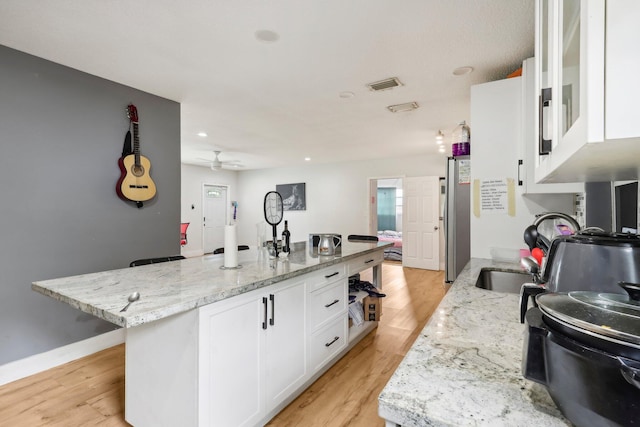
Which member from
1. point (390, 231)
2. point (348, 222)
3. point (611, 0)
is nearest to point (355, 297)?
point (611, 0)

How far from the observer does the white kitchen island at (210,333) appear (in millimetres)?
1315

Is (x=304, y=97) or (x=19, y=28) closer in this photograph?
(x=19, y=28)

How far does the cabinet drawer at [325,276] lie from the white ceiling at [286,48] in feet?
5.18

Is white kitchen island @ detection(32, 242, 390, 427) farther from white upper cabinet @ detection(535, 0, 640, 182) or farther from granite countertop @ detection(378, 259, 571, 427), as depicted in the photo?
white upper cabinet @ detection(535, 0, 640, 182)

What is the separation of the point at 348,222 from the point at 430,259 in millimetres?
1976

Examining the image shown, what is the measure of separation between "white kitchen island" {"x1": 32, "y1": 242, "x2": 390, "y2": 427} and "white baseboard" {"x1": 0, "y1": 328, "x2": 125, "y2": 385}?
126cm

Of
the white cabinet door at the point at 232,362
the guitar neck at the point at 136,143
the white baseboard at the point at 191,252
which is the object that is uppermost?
the guitar neck at the point at 136,143

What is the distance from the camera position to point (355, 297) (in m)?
2.72

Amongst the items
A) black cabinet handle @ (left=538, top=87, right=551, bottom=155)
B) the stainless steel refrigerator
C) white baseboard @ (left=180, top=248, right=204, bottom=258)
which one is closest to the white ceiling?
the stainless steel refrigerator

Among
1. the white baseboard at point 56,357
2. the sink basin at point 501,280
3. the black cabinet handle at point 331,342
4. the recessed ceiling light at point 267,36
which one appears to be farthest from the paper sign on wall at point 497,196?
the white baseboard at point 56,357

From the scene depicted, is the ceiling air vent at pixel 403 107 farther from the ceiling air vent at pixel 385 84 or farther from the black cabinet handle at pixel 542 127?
the black cabinet handle at pixel 542 127

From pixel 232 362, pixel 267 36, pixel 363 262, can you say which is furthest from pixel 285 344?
pixel 267 36

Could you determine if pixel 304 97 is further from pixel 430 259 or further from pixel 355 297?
pixel 430 259

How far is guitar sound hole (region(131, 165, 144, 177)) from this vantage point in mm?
2821
